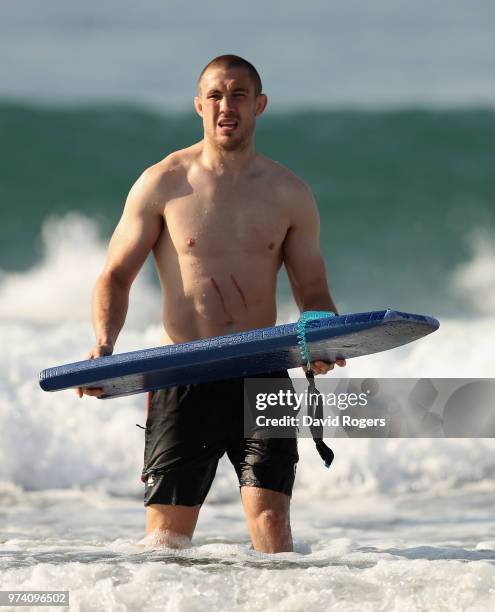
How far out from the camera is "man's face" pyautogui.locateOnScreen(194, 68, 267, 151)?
13.5 feet

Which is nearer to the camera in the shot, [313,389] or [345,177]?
[313,389]

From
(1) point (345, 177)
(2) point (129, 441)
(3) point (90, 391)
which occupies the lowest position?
(3) point (90, 391)

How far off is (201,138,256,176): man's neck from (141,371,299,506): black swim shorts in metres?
0.76

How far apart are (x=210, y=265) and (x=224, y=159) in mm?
393

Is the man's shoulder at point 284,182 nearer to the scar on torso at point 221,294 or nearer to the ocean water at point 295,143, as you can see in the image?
the scar on torso at point 221,294

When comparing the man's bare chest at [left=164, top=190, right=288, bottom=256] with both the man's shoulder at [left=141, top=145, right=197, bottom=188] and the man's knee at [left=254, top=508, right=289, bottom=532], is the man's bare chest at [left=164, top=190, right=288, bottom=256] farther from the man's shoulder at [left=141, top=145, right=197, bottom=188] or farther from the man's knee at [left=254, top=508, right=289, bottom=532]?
the man's knee at [left=254, top=508, right=289, bottom=532]

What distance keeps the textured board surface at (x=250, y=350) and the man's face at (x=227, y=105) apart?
788 millimetres

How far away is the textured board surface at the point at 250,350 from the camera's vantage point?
367 centimetres

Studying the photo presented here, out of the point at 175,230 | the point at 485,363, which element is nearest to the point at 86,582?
the point at 175,230

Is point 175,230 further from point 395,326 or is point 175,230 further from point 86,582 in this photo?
point 86,582

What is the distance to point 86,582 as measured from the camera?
12.3 ft

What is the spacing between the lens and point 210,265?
13.6 feet

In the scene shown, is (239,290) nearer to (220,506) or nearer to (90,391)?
(90,391)

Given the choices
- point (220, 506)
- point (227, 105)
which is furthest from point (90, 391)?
point (220, 506)
